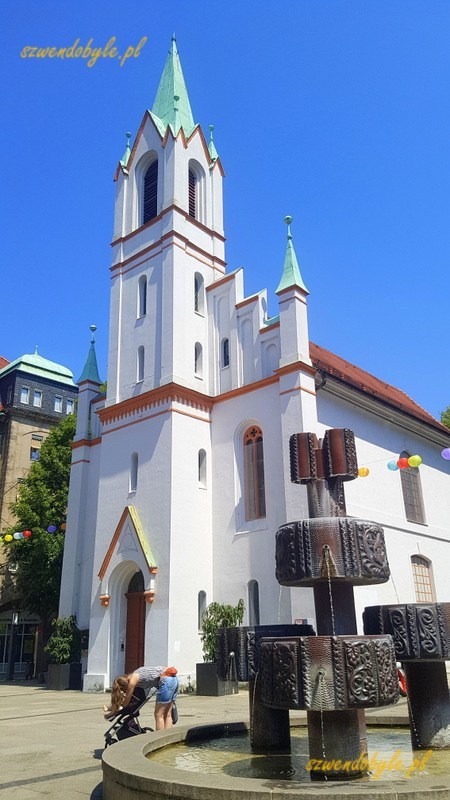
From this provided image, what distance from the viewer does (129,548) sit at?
22188mm

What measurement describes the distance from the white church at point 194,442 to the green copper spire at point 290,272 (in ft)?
0.19

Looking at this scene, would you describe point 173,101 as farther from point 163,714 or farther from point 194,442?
point 163,714

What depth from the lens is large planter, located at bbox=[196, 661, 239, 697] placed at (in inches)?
722

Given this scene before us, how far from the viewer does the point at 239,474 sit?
74.4 feet

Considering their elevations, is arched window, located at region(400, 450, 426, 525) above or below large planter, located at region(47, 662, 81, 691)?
above

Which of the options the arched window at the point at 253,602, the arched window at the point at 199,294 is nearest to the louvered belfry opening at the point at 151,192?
the arched window at the point at 199,294

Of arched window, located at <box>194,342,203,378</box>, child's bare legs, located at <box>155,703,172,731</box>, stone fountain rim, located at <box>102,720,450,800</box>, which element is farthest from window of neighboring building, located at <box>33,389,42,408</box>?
stone fountain rim, located at <box>102,720,450,800</box>

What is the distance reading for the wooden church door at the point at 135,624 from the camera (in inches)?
853

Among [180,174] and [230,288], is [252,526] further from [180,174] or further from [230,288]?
[180,174]

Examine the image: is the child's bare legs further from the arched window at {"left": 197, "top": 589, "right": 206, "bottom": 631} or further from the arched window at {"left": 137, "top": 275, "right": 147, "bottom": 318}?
the arched window at {"left": 137, "top": 275, "right": 147, "bottom": 318}

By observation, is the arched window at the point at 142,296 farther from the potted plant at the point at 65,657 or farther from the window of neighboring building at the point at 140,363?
the potted plant at the point at 65,657

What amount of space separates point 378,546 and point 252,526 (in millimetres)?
14646

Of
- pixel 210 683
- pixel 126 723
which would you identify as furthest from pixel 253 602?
pixel 126 723

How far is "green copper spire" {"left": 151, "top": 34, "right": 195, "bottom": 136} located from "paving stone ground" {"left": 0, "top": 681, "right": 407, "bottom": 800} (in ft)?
74.3
